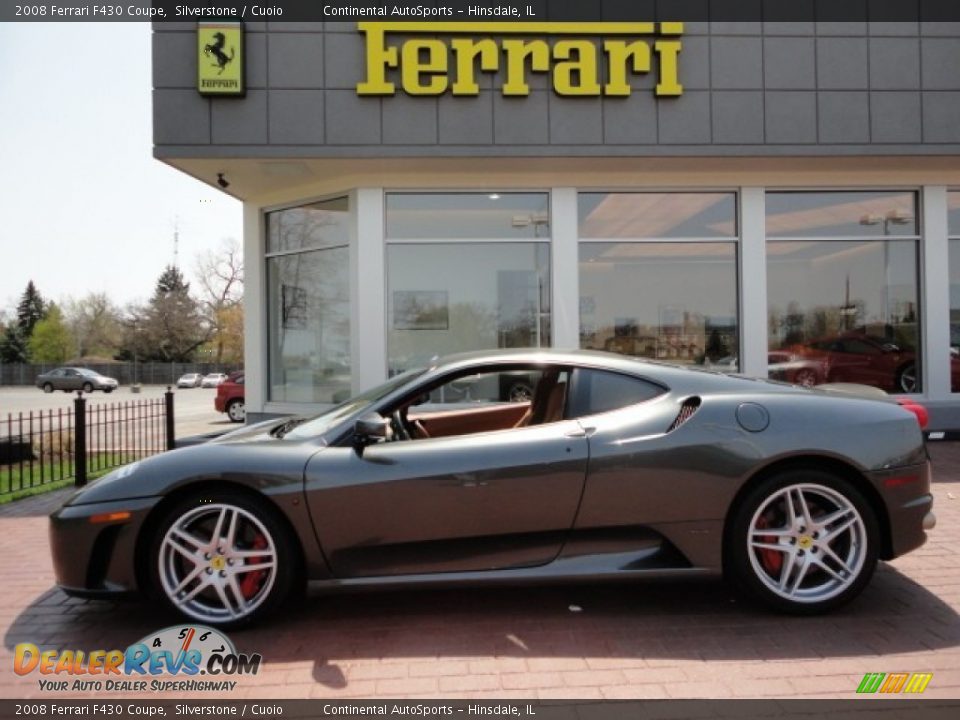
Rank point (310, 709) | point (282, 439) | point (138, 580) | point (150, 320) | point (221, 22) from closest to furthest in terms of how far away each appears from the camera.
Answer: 1. point (310, 709)
2. point (138, 580)
3. point (282, 439)
4. point (221, 22)
5. point (150, 320)

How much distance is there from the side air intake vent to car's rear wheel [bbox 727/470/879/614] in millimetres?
499

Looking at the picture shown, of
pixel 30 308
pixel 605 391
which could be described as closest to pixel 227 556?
pixel 605 391

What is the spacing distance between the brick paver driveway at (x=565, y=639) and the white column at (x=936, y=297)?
638 centimetres

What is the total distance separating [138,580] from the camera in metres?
3.45

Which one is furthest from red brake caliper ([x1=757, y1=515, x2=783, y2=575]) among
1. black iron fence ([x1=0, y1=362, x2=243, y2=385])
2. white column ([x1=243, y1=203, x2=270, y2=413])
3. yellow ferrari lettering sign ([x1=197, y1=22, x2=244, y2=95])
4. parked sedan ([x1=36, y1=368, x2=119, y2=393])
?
black iron fence ([x1=0, y1=362, x2=243, y2=385])

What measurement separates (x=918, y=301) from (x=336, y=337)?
818 centimetres

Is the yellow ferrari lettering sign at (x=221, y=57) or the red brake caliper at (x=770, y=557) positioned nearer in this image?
the red brake caliper at (x=770, y=557)

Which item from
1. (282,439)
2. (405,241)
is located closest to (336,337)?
(405,241)

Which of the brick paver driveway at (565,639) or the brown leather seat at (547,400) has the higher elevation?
the brown leather seat at (547,400)

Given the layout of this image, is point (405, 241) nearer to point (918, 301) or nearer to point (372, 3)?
point (372, 3)

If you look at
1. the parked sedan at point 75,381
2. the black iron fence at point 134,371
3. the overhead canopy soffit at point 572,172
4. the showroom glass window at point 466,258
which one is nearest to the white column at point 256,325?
the overhead canopy soffit at point 572,172

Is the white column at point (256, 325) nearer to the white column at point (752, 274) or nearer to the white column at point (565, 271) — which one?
the white column at point (565, 271)

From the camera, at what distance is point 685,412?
3654 millimetres

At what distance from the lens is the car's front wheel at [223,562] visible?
3443 millimetres
